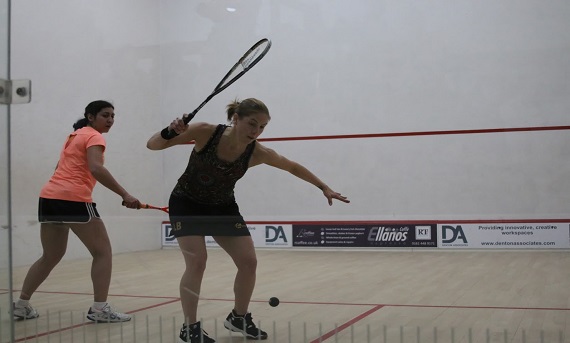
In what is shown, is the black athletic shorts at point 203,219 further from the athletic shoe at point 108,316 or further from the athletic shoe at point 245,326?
the athletic shoe at point 108,316

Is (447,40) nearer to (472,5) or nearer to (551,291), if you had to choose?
(472,5)

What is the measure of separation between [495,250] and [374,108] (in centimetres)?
58

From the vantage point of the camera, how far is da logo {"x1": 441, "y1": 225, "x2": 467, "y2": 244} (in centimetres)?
229

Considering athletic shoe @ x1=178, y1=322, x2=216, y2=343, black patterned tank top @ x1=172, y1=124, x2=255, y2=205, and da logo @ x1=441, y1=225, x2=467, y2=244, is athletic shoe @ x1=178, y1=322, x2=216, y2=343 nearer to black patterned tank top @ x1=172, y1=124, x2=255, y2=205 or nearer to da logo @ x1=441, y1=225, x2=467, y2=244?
black patterned tank top @ x1=172, y1=124, x2=255, y2=205

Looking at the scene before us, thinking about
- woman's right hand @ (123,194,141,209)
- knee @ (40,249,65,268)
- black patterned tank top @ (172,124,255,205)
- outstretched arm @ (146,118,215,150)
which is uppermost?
outstretched arm @ (146,118,215,150)

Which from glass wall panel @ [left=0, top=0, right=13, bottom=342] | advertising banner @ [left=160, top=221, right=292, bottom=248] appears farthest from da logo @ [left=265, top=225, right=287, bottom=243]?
glass wall panel @ [left=0, top=0, right=13, bottom=342]

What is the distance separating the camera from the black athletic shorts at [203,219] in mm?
2289

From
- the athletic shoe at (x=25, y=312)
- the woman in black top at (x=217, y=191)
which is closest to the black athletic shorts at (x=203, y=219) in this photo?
the woman in black top at (x=217, y=191)

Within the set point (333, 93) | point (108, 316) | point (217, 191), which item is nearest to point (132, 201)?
point (217, 191)

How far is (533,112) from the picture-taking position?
221 cm

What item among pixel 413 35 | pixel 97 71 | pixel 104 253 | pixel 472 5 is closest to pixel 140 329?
pixel 104 253

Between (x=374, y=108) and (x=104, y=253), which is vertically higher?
(x=374, y=108)

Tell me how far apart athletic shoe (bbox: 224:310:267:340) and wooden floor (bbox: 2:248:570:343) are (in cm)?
3

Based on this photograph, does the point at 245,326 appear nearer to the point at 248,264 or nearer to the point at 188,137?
the point at 248,264
